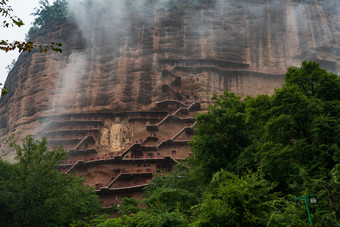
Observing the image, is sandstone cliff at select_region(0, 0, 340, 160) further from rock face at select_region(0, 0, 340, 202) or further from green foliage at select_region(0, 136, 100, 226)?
green foliage at select_region(0, 136, 100, 226)

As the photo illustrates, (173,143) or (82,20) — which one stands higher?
(82,20)

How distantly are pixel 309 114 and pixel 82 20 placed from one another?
41230 mm

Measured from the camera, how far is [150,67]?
4019 centimetres

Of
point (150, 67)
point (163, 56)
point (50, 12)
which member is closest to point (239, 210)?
point (150, 67)

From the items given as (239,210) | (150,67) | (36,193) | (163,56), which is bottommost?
(239,210)

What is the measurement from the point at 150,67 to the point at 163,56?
2680 mm

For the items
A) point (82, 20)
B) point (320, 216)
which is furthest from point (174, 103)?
point (320, 216)

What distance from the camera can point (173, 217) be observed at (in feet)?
32.6

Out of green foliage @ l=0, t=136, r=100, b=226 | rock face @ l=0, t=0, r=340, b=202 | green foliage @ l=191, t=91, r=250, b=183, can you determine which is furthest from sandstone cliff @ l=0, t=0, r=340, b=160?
green foliage @ l=191, t=91, r=250, b=183

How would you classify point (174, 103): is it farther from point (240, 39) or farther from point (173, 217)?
point (173, 217)

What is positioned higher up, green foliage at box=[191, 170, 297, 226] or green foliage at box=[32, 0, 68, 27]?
green foliage at box=[32, 0, 68, 27]

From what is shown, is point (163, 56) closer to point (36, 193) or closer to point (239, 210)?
point (36, 193)

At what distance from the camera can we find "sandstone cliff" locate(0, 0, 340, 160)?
128ft

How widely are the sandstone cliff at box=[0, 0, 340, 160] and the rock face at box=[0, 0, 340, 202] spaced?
14 cm
